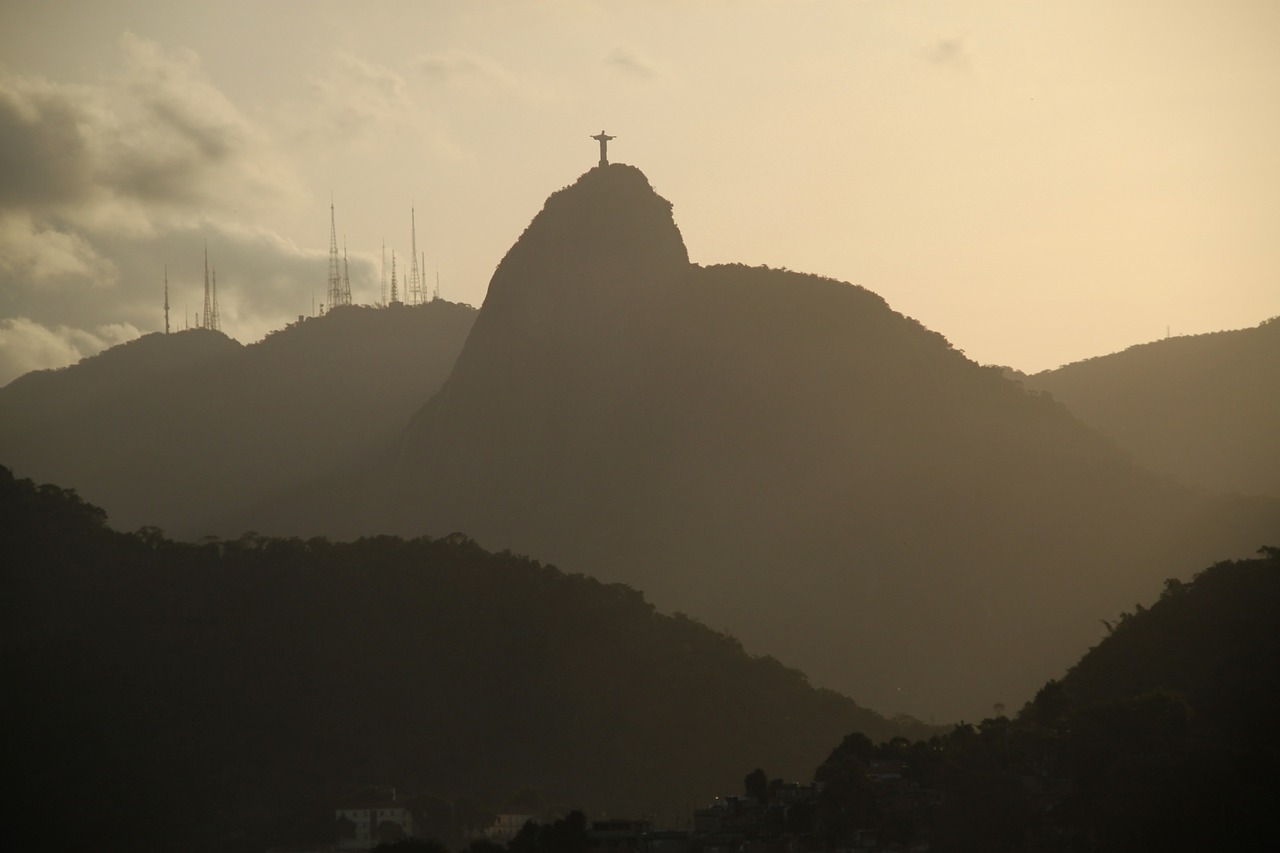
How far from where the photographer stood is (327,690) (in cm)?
14762

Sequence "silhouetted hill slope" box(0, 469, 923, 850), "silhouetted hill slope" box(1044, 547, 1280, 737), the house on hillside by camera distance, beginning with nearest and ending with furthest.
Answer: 1. "silhouetted hill slope" box(1044, 547, 1280, 737)
2. the house on hillside
3. "silhouetted hill slope" box(0, 469, 923, 850)

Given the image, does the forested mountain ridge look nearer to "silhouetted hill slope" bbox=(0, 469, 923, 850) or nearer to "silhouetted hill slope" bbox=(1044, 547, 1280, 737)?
"silhouetted hill slope" bbox=(1044, 547, 1280, 737)

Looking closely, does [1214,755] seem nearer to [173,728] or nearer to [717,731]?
[717,731]

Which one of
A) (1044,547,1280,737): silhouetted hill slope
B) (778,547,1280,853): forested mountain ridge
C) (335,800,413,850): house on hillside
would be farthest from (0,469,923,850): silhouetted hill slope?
(778,547,1280,853): forested mountain ridge

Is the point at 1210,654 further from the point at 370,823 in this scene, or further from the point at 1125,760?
the point at 370,823

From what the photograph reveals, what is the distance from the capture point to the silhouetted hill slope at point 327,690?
5231 inches

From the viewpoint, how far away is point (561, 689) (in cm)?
15262

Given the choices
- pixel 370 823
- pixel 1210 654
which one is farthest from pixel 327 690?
pixel 1210 654

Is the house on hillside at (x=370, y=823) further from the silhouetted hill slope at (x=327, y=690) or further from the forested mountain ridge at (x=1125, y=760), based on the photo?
the forested mountain ridge at (x=1125, y=760)

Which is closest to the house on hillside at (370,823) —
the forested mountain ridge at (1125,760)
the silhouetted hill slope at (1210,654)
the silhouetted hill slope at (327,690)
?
the silhouetted hill slope at (327,690)

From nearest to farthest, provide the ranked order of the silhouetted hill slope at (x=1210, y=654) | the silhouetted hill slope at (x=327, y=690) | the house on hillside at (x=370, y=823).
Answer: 1. the silhouetted hill slope at (x=1210, y=654)
2. the house on hillside at (x=370, y=823)
3. the silhouetted hill slope at (x=327, y=690)

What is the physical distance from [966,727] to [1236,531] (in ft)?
287

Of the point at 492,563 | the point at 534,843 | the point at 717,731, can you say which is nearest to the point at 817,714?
the point at 717,731

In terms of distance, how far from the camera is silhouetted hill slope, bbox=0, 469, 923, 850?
132875mm
